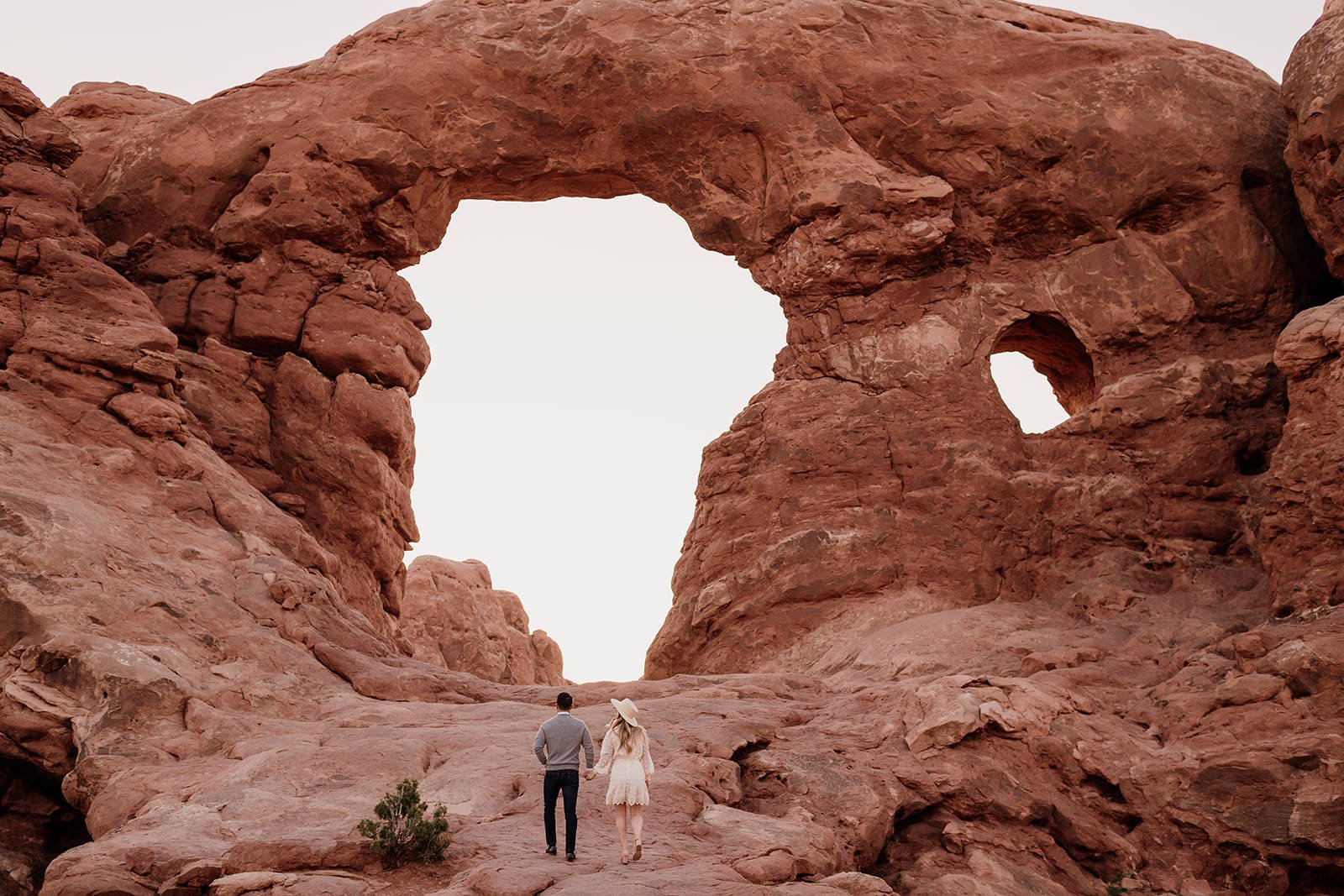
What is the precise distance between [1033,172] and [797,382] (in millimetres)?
5370

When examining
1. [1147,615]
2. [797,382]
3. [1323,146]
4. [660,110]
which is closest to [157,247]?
[660,110]

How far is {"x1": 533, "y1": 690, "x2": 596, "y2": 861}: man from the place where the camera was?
11391 mm

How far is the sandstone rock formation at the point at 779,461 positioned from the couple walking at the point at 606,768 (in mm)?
410

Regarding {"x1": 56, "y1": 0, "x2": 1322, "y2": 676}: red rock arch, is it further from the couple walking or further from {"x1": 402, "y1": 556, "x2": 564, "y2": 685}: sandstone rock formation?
the couple walking

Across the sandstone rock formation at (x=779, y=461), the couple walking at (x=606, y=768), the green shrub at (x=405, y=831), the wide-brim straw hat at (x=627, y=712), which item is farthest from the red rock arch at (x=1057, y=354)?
the green shrub at (x=405, y=831)

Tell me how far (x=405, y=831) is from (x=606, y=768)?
1.80 meters

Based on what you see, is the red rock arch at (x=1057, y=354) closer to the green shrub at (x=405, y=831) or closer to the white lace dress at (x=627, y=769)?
the white lace dress at (x=627, y=769)

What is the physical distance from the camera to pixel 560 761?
11445 millimetres

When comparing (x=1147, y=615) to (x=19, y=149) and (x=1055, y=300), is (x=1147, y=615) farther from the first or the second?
(x=19, y=149)

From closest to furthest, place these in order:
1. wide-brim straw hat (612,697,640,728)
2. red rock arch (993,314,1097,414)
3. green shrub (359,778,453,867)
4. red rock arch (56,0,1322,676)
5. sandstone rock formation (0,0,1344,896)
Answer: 1. green shrub (359,778,453,867)
2. wide-brim straw hat (612,697,640,728)
3. sandstone rock formation (0,0,1344,896)
4. red rock arch (56,0,1322,676)
5. red rock arch (993,314,1097,414)

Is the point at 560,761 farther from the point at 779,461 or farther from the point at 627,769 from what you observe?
the point at 779,461

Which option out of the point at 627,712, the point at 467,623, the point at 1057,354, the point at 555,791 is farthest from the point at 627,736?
the point at 467,623

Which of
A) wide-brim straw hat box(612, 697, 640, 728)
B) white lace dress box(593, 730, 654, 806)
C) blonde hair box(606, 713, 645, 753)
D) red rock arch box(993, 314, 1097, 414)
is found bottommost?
white lace dress box(593, 730, 654, 806)

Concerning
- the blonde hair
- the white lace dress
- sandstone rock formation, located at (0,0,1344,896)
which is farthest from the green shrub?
the blonde hair
